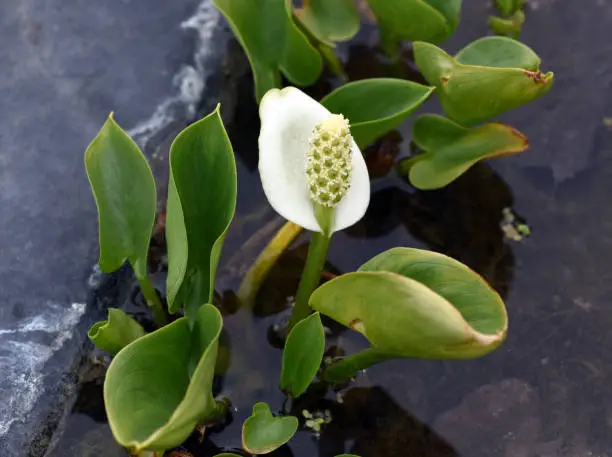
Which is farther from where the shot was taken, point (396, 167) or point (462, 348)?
point (396, 167)

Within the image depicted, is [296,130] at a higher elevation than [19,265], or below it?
higher

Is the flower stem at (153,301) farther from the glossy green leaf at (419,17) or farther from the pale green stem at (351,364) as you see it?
the glossy green leaf at (419,17)

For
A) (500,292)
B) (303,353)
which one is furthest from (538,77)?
(303,353)

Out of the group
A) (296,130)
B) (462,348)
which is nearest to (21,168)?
(296,130)

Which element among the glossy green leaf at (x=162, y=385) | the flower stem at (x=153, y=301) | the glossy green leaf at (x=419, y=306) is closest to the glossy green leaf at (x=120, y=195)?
the flower stem at (x=153, y=301)

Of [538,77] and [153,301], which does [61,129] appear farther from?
[538,77]

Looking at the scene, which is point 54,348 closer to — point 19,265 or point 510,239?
point 19,265

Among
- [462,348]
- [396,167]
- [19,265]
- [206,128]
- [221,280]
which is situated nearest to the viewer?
[462,348]

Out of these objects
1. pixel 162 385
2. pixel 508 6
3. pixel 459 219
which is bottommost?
pixel 459 219
